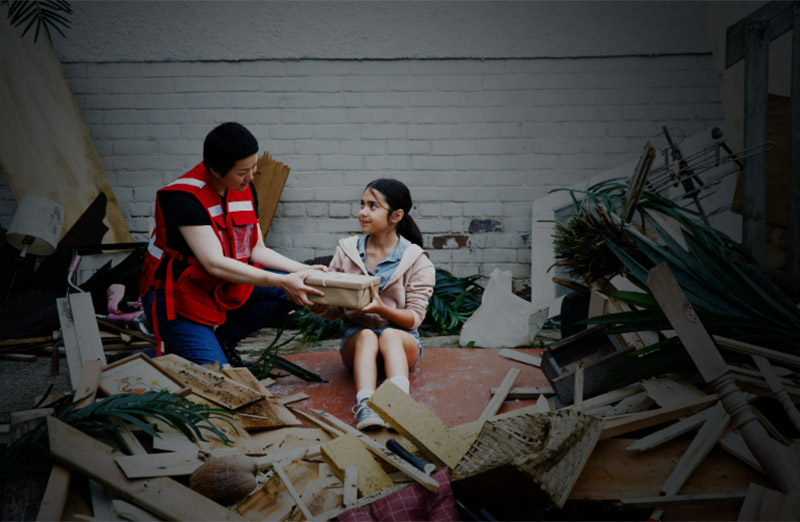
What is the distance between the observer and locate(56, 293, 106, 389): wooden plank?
8.13 ft

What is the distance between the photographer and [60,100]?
4824 millimetres

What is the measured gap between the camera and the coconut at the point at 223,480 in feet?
5.75

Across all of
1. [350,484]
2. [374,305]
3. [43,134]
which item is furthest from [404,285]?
[43,134]

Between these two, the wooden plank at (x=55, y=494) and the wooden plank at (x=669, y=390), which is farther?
the wooden plank at (x=669, y=390)

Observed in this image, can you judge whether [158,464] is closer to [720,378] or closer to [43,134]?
[720,378]

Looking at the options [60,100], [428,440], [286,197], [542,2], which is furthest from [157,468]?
[542,2]

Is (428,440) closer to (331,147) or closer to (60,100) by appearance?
(331,147)

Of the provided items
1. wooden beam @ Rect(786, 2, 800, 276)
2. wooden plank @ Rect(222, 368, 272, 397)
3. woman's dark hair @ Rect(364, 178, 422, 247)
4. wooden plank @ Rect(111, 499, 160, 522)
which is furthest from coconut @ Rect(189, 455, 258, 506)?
wooden beam @ Rect(786, 2, 800, 276)

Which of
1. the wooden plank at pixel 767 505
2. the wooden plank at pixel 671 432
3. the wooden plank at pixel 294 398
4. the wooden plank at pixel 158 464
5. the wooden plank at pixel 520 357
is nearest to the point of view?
the wooden plank at pixel 767 505

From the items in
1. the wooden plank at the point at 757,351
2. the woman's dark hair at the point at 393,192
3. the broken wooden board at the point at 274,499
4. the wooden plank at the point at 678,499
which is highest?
the woman's dark hair at the point at 393,192

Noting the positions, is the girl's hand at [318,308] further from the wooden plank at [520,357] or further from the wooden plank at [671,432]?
the wooden plank at [671,432]

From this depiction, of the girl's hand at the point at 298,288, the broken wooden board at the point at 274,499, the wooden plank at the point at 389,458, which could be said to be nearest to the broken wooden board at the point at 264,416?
the wooden plank at the point at 389,458

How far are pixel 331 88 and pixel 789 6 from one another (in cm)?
334

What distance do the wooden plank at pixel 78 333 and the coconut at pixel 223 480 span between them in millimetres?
925
